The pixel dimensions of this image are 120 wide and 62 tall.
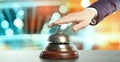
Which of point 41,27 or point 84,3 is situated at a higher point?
point 84,3

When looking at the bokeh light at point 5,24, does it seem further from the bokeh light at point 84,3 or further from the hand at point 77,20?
the hand at point 77,20

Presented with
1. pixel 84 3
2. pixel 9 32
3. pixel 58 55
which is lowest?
pixel 58 55

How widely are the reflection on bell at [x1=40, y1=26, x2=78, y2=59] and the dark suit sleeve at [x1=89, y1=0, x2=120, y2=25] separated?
10cm

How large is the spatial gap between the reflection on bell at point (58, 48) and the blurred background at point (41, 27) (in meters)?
1.11

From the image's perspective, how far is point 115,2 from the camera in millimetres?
782

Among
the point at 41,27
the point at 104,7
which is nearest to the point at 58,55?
the point at 104,7

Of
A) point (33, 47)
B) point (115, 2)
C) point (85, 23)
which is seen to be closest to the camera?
point (85, 23)

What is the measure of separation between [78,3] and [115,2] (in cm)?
110

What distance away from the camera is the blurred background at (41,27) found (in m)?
1.83

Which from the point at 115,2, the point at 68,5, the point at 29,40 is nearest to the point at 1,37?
the point at 29,40

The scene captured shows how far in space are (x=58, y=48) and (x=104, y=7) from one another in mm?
167

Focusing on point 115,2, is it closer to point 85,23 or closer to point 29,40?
point 85,23

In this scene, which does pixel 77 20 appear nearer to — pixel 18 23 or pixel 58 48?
pixel 58 48

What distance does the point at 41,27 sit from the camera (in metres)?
1.87
